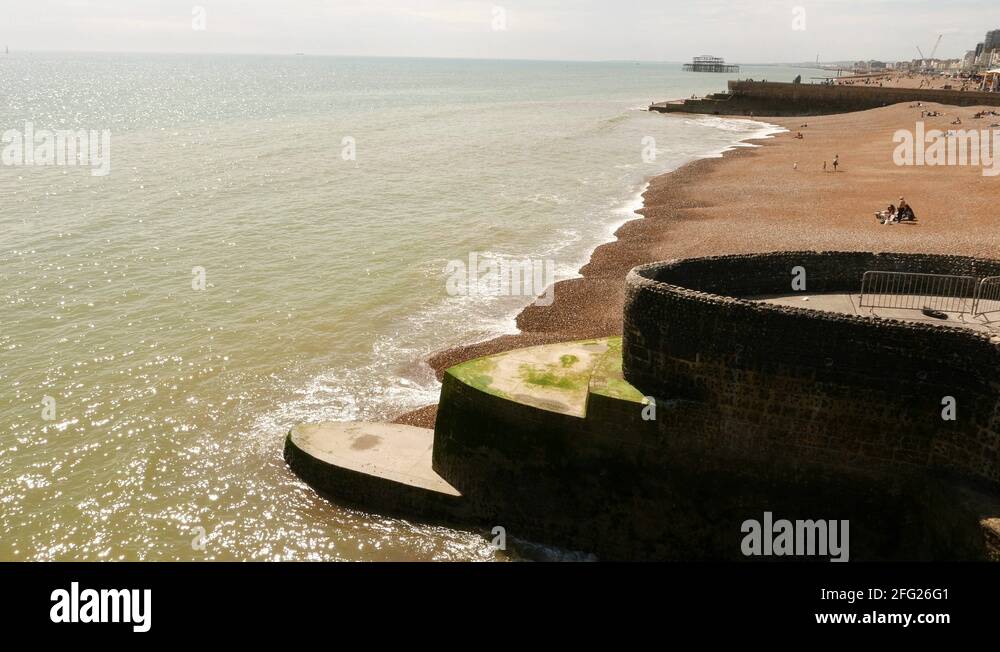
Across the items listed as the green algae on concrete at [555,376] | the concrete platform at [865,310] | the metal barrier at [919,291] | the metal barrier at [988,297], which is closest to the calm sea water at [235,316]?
the green algae on concrete at [555,376]

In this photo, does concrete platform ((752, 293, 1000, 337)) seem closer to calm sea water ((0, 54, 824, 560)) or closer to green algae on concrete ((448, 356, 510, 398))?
green algae on concrete ((448, 356, 510, 398))

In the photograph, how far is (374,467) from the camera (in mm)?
14008

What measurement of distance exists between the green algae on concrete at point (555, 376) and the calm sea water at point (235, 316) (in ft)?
10.1

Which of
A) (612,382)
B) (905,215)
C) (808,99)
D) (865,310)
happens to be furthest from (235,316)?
(808,99)

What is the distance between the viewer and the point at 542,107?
115m

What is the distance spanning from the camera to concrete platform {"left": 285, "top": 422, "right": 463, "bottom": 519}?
13.5 m

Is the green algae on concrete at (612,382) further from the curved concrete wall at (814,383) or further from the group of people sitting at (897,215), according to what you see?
the group of people sitting at (897,215)

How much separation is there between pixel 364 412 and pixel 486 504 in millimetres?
5617

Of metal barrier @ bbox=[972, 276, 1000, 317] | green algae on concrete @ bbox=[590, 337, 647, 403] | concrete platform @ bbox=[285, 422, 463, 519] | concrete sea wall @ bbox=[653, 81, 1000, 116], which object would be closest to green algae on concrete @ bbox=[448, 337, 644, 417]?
green algae on concrete @ bbox=[590, 337, 647, 403]

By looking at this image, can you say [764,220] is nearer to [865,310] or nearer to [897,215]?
[897,215]

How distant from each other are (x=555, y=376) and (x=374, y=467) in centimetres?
429

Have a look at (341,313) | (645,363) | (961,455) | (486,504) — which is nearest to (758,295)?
(645,363)

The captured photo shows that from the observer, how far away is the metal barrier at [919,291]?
13.5 metres
